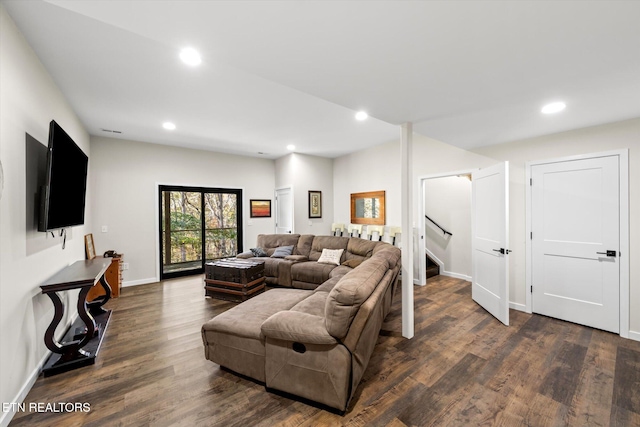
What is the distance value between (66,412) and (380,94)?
3.40 meters

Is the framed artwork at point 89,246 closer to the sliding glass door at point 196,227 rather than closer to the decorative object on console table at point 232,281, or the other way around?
the sliding glass door at point 196,227

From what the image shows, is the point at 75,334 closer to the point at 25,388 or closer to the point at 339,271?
the point at 25,388

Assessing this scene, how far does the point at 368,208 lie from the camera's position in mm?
5594

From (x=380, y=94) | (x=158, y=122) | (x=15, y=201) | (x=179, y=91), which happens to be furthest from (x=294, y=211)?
(x=15, y=201)

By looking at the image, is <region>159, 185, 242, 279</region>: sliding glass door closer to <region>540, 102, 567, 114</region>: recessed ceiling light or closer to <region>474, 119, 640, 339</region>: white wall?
<region>474, 119, 640, 339</region>: white wall

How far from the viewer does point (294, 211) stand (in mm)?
5938

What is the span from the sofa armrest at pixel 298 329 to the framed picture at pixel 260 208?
184 inches

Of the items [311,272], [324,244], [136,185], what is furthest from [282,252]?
[136,185]

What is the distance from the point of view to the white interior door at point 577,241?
9.59 ft

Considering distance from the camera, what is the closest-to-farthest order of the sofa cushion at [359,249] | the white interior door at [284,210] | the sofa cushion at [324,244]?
1. the sofa cushion at [359,249]
2. the sofa cushion at [324,244]
3. the white interior door at [284,210]

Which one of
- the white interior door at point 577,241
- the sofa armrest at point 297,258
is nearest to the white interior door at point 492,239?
the white interior door at point 577,241

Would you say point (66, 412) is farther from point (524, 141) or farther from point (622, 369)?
point (524, 141)

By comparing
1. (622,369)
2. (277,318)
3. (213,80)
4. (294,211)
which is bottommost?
(622,369)

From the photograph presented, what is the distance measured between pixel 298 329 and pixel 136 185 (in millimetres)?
4810
